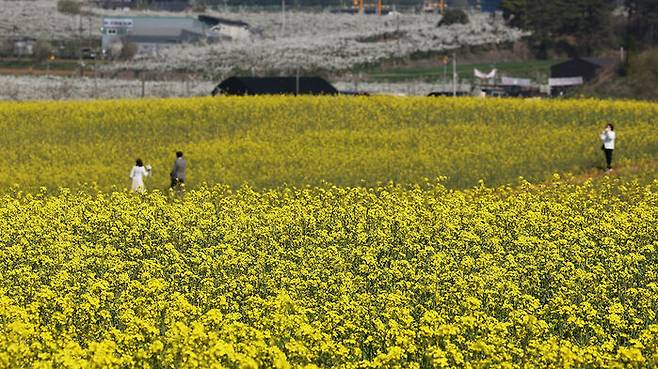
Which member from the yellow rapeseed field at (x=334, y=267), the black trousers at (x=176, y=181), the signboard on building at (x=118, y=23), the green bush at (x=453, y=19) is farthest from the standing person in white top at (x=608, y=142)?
the green bush at (x=453, y=19)

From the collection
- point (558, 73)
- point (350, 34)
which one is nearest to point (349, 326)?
point (558, 73)

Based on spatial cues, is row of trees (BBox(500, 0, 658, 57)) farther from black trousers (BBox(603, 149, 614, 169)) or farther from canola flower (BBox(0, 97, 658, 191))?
black trousers (BBox(603, 149, 614, 169))

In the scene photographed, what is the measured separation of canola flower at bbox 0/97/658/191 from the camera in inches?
1548

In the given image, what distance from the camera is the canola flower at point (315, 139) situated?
129 feet

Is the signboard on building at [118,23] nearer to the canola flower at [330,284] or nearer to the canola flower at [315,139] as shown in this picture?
the canola flower at [315,139]

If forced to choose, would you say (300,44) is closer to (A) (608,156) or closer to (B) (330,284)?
(A) (608,156)

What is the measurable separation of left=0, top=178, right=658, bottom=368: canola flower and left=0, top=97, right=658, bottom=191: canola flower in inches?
397

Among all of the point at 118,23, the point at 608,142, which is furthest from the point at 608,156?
the point at 118,23

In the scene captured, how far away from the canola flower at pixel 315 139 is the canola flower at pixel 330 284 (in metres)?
10.1

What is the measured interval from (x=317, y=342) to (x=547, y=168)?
26.6 metres

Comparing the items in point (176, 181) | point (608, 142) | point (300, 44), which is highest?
point (300, 44)

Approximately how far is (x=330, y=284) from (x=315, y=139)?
93.1ft

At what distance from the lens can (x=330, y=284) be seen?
19.0 metres

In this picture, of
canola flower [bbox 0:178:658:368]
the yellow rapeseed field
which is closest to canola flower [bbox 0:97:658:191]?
the yellow rapeseed field
